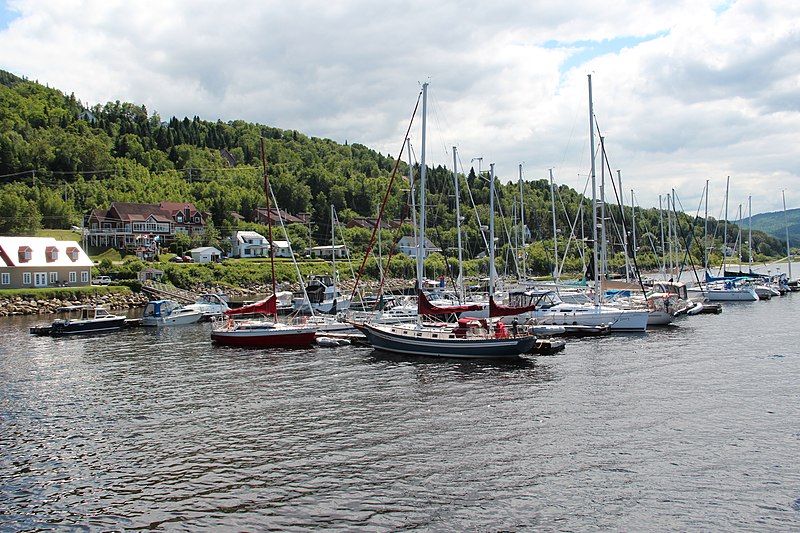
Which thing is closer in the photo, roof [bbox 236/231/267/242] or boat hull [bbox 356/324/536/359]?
boat hull [bbox 356/324/536/359]

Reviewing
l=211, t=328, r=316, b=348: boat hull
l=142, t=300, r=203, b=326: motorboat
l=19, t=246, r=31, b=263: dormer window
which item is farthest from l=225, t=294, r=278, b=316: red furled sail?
l=19, t=246, r=31, b=263: dormer window

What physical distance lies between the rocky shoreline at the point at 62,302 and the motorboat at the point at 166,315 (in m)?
21.4

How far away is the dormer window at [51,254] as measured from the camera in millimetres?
89812

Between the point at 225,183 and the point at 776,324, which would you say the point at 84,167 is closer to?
the point at 225,183

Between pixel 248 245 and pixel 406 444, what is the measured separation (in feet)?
399

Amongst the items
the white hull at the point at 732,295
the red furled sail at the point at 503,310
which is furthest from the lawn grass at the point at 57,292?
the white hull at the point at 732,295

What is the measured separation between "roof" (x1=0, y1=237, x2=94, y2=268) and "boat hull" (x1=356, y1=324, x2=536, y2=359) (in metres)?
62.9

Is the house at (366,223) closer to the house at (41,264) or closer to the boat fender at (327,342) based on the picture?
the house at (41,264)

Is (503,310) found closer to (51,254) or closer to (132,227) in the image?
(51,254)

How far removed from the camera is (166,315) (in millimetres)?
66250

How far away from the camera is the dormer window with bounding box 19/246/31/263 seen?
87.3 meters

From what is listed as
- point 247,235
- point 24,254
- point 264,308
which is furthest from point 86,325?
point 247,235

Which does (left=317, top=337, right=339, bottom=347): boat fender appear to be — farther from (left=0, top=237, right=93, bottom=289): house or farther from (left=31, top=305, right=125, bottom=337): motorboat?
(left=0, top=237, right=93, bottom=289): house

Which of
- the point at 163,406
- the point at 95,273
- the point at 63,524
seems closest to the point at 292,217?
the point at 95,273
